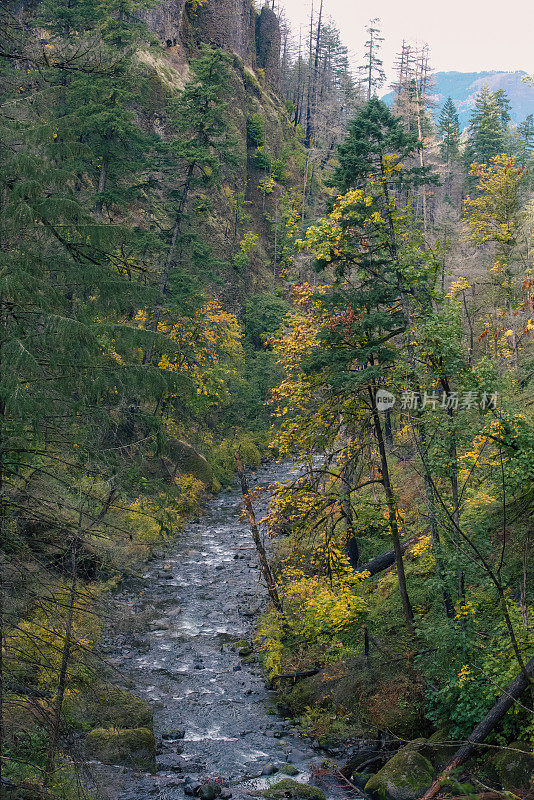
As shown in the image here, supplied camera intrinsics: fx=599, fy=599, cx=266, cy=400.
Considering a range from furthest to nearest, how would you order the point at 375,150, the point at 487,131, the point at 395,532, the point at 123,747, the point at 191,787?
1. the point at 487,131
2. the point at 395,532
3. the point at 375,150
4. the point at 123,747
5. the point at 191,787

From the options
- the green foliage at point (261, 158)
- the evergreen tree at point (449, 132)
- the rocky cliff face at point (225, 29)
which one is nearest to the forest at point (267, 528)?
the rocky cliff face at point (225, 29)

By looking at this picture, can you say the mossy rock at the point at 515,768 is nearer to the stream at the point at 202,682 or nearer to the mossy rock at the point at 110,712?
the stream at the point at 202,682

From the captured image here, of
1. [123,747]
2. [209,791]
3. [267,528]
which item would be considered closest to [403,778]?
[209,791]

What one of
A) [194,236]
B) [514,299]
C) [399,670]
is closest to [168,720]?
[399,670]

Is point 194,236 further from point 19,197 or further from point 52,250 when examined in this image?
point 19,197

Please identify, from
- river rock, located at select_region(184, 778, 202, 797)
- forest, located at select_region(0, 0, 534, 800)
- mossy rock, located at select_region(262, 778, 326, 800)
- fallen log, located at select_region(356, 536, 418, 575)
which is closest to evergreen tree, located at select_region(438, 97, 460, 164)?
forest, located at select_region(0, 0, 534, 800)

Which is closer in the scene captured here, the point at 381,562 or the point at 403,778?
the point at 403,778

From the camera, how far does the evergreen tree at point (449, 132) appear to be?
5900cm

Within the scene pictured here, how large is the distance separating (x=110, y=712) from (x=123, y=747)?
36.7 inches

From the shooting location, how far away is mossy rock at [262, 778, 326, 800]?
9.41m

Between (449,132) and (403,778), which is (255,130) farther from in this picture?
(403,778)

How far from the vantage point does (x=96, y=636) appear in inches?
569

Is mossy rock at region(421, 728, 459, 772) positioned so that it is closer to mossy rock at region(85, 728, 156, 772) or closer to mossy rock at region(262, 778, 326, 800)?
mossy rock at region(262, 778, 326, 800)

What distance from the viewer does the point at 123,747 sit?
10297mm
